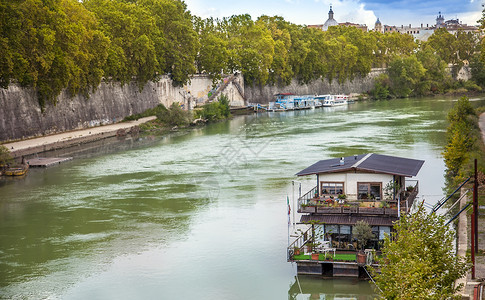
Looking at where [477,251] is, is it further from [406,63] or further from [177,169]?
[406,63]

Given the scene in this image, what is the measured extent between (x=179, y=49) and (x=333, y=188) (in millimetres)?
58348

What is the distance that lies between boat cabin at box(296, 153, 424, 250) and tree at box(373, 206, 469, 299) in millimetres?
4160

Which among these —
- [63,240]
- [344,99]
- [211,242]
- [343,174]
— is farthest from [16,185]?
[344,99]

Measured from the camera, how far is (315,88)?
115 m

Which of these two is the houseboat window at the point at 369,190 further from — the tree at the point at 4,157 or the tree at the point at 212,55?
the tree at the point at 212,55

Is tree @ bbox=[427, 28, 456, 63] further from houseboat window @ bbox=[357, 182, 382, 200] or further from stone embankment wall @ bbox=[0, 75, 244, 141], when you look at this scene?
houseboat window @ bbox=[357, 182, 382, 200]

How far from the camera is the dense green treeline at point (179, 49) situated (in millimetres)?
54156

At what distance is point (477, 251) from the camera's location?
22766mm

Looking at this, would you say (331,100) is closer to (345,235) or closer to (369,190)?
(369,190)

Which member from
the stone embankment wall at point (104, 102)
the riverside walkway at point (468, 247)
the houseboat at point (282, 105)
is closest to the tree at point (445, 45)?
the stone embankment wall at point (104, 102)

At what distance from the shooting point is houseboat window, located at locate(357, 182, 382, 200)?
25.1m

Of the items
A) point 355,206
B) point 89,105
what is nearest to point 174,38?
point 89,105

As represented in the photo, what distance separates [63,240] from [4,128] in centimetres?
2872

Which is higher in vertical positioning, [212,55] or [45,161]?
[212,55]
